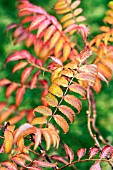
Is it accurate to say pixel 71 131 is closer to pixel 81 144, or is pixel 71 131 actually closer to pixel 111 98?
pixel 81 144

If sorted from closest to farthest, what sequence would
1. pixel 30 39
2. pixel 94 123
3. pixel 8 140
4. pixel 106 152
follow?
1. pixel 8 140
2. pixel 106 152
3. pixel 30 39
4. pixel 94 123

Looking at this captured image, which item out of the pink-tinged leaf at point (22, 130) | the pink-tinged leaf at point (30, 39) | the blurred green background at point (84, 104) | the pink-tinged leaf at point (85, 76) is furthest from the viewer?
the blurred green background at point (84, 104)

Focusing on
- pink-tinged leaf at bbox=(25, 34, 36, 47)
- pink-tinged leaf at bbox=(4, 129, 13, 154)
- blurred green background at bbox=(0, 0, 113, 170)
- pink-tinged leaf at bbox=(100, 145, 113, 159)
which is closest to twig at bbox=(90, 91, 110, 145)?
blurred green background at bbox=(0, 0, 113, 170)

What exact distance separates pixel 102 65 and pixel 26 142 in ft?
2.63

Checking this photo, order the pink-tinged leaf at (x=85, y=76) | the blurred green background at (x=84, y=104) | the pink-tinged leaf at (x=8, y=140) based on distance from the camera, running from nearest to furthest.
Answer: the pink-tinged leaf at (x=8, y=140)
the pink-tinged leaf at (x=85, y=76)
the blurred green background at (x=84, y=104)

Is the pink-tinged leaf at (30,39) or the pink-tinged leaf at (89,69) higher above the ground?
the pink-tinged leaf at (30,39)

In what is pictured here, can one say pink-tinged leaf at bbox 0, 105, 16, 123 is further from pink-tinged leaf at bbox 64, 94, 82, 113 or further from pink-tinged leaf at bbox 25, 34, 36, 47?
pink-tinged leaf at bbox 64, 94, 82, 113

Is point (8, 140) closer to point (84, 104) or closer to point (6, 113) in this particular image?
point (6, 113)

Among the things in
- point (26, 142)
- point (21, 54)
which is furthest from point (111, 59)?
point (26, 142)

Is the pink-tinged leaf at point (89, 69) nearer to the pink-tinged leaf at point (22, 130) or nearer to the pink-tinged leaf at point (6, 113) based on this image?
the pink-tinged leaf at point (22, 130)

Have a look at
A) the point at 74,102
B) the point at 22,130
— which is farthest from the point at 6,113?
the point at 22,130

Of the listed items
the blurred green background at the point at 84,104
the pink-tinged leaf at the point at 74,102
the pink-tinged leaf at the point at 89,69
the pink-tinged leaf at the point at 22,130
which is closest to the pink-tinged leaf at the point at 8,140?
the pink-tinged leaf at the point at 22,130

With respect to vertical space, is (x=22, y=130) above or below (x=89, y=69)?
below

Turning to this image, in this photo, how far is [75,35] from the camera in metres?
2.64
